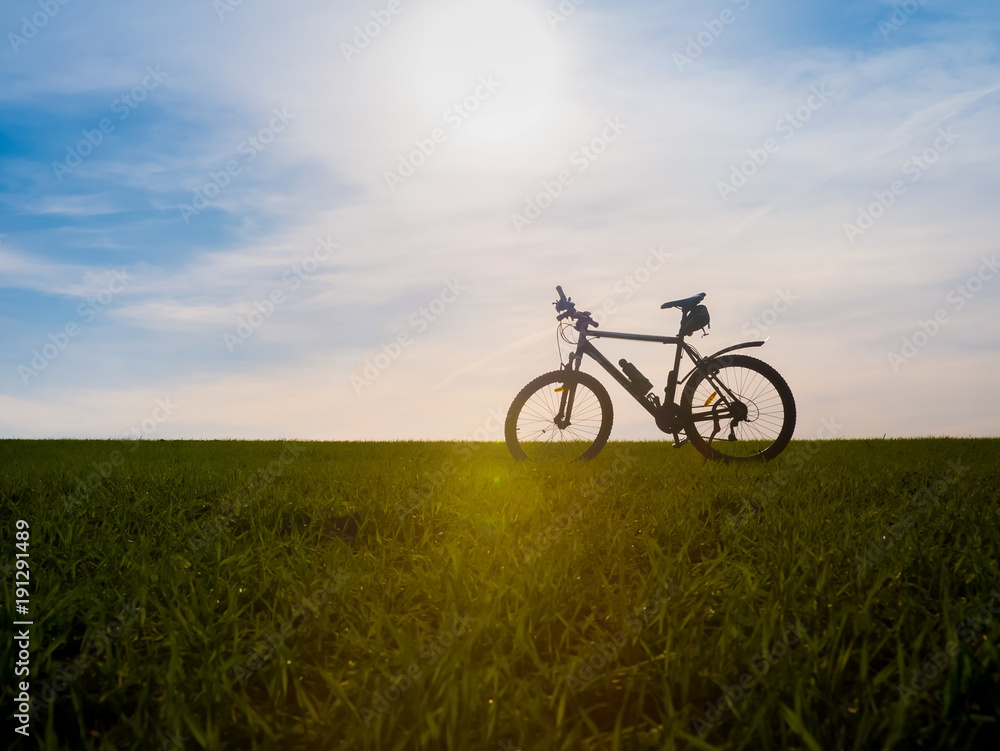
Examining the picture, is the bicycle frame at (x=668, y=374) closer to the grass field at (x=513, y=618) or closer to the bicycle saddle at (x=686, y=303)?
the bicycle saddle at (x=686, y=303)

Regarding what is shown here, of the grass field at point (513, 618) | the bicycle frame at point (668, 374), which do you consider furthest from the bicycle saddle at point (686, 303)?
the grass field at point (513, 618)

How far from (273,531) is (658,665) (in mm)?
2337

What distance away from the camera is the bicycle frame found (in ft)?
23.4

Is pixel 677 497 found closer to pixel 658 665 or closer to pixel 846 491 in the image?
pixel 846 491

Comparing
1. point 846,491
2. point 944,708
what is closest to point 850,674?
point 944,708

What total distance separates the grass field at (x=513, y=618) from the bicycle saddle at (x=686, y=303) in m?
2.68

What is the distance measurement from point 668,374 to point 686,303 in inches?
29.9

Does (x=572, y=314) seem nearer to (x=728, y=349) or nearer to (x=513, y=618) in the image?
(x=728, y=349)

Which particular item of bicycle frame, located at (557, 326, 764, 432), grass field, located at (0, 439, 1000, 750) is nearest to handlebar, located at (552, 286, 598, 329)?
bicycle frame, located at (557, 326, 764, 432)

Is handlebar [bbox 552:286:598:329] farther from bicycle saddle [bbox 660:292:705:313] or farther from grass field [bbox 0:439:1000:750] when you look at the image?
grass field [bbox 0:439:1000:750]

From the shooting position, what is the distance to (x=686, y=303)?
7.14 metres

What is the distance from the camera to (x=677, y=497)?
4.57m

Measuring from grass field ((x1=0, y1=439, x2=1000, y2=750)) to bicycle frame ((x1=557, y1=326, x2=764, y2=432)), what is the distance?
239 centimetres

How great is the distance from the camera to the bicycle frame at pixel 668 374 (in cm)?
714
